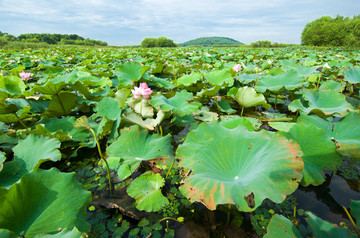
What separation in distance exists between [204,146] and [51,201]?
669 mm

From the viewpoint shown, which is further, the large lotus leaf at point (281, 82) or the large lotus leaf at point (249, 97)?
the large lotus leaf at point (281, 82)

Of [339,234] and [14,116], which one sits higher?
[14,116]

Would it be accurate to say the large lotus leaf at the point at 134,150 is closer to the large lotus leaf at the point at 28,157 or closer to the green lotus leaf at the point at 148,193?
the green lotus leaf at the point at 148,193

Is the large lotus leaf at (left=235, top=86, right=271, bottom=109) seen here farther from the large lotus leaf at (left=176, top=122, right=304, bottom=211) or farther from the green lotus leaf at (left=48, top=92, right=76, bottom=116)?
the green lotus leaf at (left=48, top=92, right=76, bottom=116)

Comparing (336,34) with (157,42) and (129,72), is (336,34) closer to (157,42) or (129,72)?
(157,42)

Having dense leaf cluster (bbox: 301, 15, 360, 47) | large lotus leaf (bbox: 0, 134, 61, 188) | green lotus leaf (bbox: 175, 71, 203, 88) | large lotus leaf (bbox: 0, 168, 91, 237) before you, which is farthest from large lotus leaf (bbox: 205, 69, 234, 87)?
dense leaf cluster (bbox: 301, 15, 360, 47)

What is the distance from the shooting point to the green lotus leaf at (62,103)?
61.8 inches

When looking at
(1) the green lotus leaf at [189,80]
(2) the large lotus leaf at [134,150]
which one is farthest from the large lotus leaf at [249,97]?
(2) the large lotus leaf at [134,150]

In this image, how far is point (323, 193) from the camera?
1.02m

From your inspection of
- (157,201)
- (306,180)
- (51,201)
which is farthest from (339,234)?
(51,201)

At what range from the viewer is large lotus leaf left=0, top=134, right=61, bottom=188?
35.2 inches

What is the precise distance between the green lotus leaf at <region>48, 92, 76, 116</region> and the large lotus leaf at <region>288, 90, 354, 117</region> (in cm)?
192

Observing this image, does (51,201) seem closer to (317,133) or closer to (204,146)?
(204,146)

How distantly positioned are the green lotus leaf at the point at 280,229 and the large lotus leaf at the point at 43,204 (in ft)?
2.13
